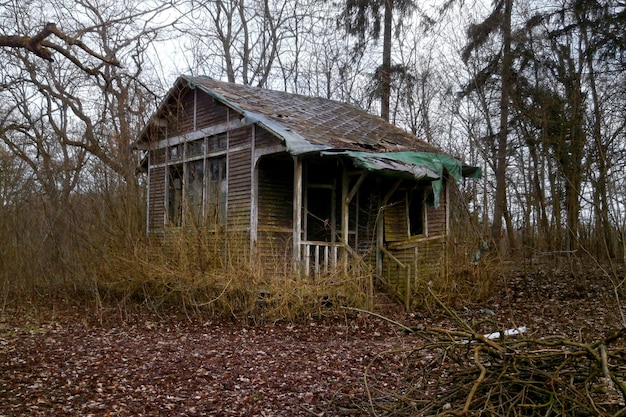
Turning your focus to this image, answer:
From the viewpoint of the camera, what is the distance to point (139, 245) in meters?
11.4

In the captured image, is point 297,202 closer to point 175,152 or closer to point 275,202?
point 275,202

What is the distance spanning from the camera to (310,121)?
12594mm

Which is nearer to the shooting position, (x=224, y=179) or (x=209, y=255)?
(x=209, y=255)

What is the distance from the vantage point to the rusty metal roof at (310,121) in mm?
11102

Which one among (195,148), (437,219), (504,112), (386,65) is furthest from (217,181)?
(386,65)

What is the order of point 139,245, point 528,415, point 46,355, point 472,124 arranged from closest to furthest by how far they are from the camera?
point 528,415 < point 46,355 < point 139,245 < point 472,124

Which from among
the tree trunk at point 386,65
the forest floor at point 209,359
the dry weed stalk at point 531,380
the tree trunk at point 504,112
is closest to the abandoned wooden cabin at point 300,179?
the forest floor at point 209,359

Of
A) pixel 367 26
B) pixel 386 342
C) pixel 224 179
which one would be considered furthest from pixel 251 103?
pixel 367 26

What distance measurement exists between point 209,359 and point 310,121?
6.51 metres

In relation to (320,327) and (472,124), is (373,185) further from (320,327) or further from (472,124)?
(472,124)

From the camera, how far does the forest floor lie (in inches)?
217

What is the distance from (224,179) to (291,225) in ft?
→ 5.95

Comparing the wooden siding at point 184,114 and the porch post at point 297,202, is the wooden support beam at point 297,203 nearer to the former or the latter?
the porch post at point 297,202

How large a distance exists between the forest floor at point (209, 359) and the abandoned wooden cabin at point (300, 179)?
1682 millimetres
